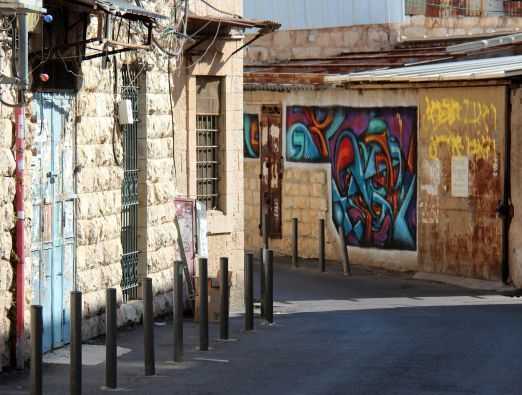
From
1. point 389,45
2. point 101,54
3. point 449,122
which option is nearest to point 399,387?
point 101,54

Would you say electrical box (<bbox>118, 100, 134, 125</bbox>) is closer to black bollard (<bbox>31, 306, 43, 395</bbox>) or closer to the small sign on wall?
black bollard (<bbox>31, 306, 43, 395</bbox>)

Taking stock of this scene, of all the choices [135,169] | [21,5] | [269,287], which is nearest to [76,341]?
[21,5]

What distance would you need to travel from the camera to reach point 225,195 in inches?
848

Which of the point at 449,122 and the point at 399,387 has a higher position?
the point at 449,122

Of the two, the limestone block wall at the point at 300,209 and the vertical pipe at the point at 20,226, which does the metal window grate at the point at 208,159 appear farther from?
the vertical pipe at the point at 20,226

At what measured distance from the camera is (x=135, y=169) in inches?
715

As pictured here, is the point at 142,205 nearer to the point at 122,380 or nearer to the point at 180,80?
the point at 180,80

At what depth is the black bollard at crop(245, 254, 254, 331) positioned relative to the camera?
16469 millimetres

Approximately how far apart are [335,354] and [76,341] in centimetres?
395

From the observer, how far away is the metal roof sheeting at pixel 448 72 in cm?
2306

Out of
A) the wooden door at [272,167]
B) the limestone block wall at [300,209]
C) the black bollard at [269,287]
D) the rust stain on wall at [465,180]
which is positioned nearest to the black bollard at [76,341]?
the black bollard at [269,287]

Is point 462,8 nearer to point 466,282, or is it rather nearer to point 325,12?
point 325,12

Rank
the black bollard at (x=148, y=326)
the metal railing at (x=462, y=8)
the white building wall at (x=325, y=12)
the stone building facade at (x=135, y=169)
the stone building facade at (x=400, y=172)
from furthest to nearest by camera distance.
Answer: the metal railing at (x=462, y=8)
the white building wall at (x=325, y=12)
the stone building facade at (x=400, y=172)
the stone building facade at (x=135, y=169)
the black bollard at (x=148, y=326)

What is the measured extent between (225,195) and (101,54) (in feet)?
20.1
